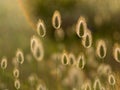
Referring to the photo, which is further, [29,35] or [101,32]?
[29,35]

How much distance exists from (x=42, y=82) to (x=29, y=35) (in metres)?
0.20

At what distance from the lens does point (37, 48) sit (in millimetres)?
1194

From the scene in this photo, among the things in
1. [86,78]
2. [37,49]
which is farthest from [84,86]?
[37,49]

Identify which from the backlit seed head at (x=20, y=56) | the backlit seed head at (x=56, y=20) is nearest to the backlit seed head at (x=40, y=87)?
the backlit seed head at (x=20, y=56)

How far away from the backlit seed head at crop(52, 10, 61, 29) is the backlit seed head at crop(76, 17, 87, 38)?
8 cm

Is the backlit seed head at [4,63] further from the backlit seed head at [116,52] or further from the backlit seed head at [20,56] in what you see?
the backlit seed head at [116,52]

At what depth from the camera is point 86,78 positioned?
1.10 metres

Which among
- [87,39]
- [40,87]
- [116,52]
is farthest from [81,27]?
[40,87]

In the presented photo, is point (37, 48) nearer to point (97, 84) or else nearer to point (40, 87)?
point (40, 87)

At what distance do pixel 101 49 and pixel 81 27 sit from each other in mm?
112

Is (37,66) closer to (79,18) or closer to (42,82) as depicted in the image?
(42,82)

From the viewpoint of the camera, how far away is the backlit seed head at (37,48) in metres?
1.19

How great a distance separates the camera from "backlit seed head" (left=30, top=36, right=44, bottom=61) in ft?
3.89

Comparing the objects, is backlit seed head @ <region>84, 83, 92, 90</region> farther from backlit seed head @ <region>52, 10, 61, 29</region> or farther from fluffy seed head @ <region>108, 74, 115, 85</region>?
backlit seed head @ <region>52, 10, 61, 29</region>
